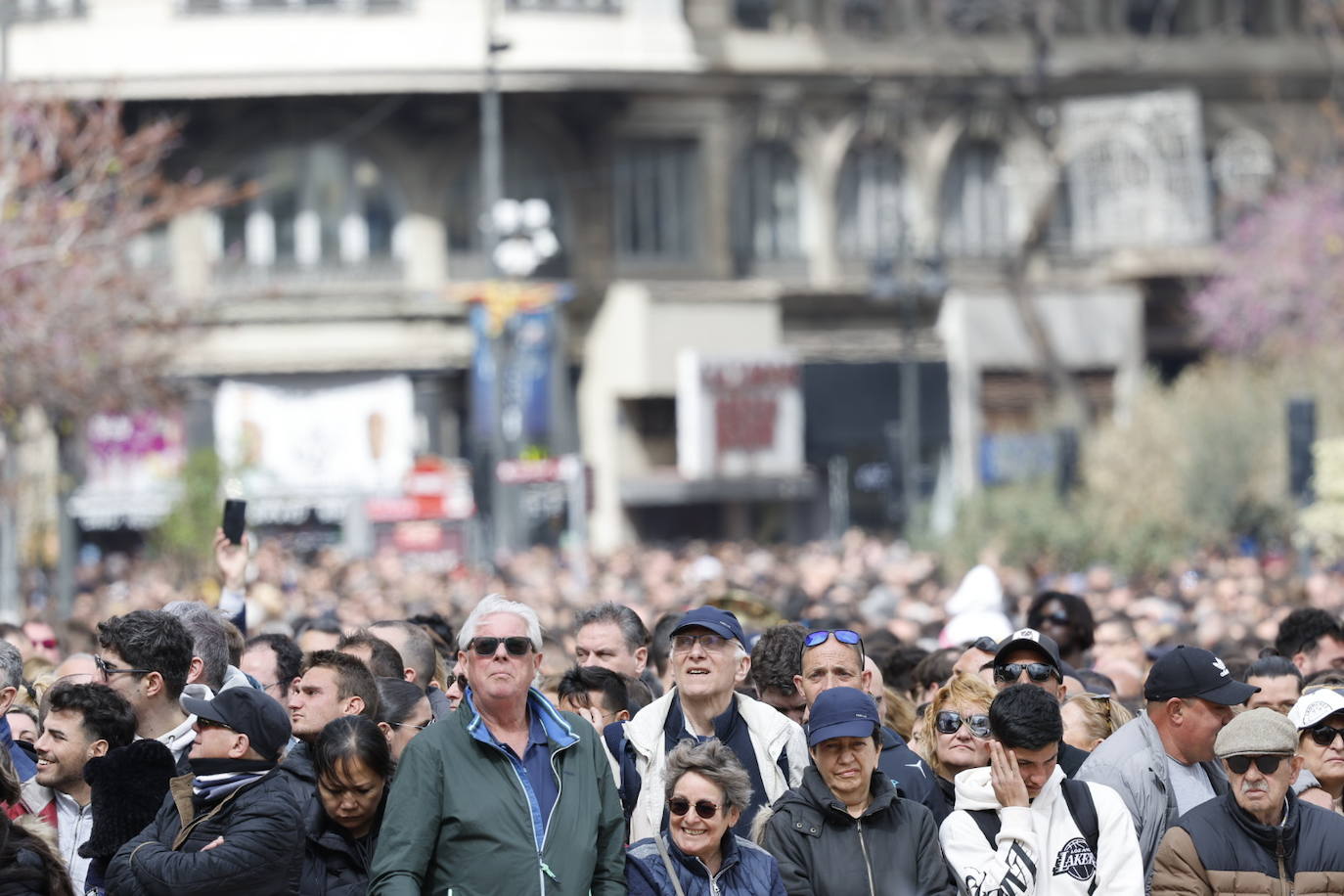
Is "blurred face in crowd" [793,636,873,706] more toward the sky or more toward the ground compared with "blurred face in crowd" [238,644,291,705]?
more toward the sky

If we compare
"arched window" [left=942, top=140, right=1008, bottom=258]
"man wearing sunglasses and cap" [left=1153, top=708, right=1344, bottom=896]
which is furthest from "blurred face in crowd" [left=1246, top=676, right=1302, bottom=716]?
"arched window" [left=942, top=140, right=1008, bottom=258]

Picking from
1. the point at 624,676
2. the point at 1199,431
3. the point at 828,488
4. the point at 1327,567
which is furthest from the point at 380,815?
the point at 828,488

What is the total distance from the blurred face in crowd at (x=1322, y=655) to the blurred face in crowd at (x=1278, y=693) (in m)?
1.37

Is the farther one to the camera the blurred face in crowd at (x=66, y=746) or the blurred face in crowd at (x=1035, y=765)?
the blurred face in crowd at (x=66, y=746)

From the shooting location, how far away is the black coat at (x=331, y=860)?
7.07 m

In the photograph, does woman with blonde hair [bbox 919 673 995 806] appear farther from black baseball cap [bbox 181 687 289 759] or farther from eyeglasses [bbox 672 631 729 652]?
black baseball cap [bbox 181 687 289 759]

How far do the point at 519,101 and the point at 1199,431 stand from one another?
13.8 m

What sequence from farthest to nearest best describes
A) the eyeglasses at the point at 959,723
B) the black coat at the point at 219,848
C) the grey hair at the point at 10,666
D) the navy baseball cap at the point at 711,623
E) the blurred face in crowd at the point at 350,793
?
1. the grey hair at the point at 10,666
2. the eyeglasses at the point at 959,723
3. the navy baseball cap at the point at 711,623
4. the blurred face in crowd at the point at 350,793
5. the black coat at the point at 219,848

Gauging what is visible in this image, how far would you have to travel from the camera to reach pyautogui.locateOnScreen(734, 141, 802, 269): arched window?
42.2 m

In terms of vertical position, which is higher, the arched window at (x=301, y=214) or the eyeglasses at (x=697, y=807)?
the arched window at (x=301, y=214)

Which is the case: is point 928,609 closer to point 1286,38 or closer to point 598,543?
point 598,543

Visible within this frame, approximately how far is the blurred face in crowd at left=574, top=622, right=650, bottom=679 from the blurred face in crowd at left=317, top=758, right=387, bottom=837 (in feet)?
8.10

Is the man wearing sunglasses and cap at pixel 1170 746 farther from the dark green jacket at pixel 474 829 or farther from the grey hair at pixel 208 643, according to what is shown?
the grey hair at pixel 208 643

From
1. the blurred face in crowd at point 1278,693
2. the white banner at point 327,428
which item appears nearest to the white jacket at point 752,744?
the blurred face in crowd at point 1278,693
